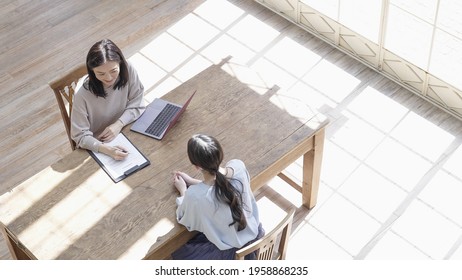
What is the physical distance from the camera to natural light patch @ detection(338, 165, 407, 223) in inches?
184

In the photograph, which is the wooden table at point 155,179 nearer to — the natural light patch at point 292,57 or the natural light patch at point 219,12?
the natural light patch at point 292,57

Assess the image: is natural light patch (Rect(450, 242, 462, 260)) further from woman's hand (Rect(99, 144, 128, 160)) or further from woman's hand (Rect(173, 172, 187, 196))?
woman's hand (Rect(99, 144, 128, 160))

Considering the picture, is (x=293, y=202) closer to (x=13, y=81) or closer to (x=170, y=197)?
(x=170, y=197)

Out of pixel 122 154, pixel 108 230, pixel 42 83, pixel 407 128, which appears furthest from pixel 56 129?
pixel 407 128

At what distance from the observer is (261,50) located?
5.79 meters

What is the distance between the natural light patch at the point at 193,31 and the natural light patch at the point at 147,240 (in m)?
2.40

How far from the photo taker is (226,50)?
5781mm

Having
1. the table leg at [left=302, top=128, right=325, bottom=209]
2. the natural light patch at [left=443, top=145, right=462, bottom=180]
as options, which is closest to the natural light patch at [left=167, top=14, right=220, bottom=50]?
the table leg at [left=302, top=128, right=325, bottom=209]

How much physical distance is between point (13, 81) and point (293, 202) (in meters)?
2.34

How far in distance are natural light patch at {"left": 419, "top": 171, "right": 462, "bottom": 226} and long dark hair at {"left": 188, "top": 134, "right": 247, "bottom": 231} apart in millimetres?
1649

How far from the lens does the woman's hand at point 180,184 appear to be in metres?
3.79

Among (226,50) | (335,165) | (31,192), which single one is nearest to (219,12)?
(226,50)

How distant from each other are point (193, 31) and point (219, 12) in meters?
0.30

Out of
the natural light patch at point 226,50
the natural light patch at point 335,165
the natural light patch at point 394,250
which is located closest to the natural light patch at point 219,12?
the natural light patch at point 226,50
